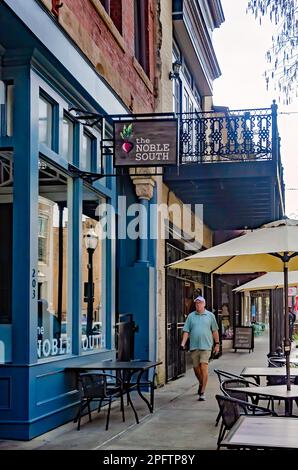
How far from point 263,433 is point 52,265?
17.1ft

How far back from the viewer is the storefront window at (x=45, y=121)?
31.6 feet

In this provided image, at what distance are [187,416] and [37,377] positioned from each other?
304cm

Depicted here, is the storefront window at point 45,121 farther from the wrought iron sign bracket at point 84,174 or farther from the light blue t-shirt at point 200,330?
the light blue t-shirt at point 200,330

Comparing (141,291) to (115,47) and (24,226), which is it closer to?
(115,47)

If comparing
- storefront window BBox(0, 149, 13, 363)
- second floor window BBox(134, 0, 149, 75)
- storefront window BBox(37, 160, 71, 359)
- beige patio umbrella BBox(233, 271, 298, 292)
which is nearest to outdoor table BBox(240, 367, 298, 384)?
beige patio umbrella BBox(233, 271, 298, 292)

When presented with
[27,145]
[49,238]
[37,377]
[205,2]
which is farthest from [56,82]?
[205,2]

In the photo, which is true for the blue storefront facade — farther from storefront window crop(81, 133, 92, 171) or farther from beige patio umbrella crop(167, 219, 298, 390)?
beige patio umbrella crop(167, 219, 298, 390)

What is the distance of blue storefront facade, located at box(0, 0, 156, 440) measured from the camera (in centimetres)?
875

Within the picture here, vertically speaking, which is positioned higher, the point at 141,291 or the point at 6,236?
the point at 6,236

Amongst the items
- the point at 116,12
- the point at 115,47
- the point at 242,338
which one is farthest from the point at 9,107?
the point at 242,338

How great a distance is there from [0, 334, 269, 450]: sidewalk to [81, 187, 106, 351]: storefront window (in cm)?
116

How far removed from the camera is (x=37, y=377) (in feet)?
29.5

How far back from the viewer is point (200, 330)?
13.2m

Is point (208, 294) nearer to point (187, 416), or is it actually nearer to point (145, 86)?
point (145, 86)
